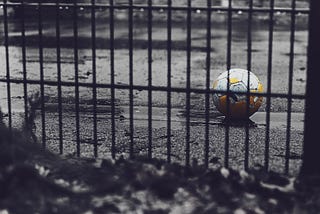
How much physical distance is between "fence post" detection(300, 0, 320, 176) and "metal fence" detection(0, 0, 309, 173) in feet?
0.50

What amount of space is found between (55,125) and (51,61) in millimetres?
5461

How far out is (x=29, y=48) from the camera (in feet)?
50.4

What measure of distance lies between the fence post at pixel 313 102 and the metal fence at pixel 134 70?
15cm

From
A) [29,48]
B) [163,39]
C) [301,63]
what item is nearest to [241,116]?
[301,63]

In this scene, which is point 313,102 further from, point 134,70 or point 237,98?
point 134,70

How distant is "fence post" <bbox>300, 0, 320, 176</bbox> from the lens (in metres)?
5.96

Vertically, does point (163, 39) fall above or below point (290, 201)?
above

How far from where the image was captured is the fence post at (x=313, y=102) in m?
5.96

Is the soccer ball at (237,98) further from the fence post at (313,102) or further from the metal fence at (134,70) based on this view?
the fence post at (313,102)

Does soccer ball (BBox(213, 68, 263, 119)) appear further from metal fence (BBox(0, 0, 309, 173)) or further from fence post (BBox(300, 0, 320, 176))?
fence post (BBox(300, 0, 320, 176))

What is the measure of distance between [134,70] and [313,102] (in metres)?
7.36

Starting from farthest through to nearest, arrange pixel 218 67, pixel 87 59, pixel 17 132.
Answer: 1. pixel 87 59
2. pixel 218 67
3. pixel 17 132

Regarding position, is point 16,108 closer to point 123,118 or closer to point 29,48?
point 123,118

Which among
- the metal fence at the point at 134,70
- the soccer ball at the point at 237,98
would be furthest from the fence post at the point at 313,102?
the soccer ball at the point at 237,98
